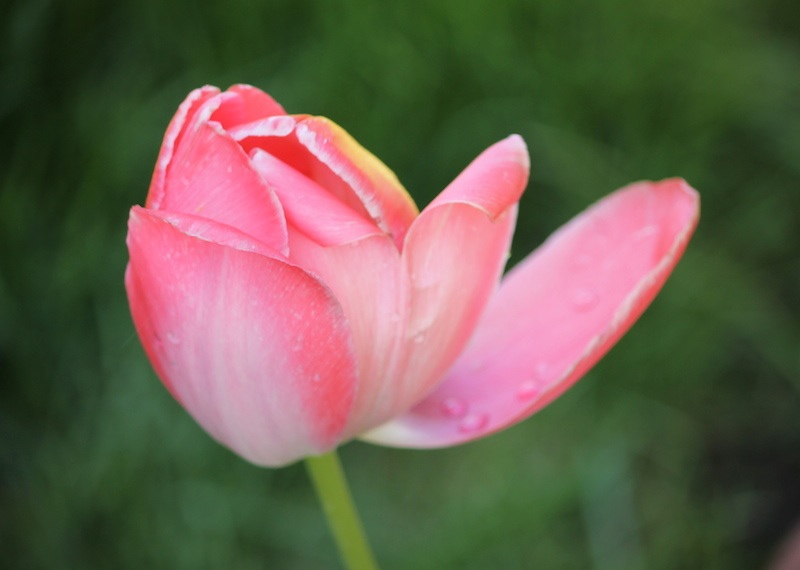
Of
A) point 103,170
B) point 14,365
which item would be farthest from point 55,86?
point 14,365

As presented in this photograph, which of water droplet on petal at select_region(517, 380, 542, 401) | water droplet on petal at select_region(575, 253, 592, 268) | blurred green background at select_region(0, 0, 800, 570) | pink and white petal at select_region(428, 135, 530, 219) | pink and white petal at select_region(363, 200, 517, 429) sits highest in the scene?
pink and white petal at select_region(428, 135, 530, 219)

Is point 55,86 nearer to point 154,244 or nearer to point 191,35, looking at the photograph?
point 191,35

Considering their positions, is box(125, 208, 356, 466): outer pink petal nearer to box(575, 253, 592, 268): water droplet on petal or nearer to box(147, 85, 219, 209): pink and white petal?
box(147, 85, 219, 209): pink and white petal

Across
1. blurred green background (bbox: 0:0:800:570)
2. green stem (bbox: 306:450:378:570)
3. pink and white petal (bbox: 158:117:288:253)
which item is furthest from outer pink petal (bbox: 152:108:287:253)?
blurred green background (bbox: 0:0:800:570)

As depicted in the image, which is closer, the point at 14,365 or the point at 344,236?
the point at 344,236

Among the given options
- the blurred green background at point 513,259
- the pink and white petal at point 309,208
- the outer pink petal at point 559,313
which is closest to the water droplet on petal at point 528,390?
the outer pink petal at point 559,313

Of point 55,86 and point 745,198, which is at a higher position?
point 55,86
